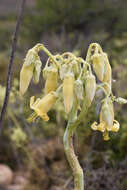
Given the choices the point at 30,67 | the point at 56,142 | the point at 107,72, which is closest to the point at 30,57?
the point at 30,67

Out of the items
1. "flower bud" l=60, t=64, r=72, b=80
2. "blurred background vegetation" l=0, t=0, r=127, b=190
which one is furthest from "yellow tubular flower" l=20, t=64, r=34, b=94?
"blurred background vegetation" l=0, t=0, r=127, b=190

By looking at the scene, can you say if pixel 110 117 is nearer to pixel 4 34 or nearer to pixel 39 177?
pixel 39 177

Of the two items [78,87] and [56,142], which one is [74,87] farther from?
[56,142]

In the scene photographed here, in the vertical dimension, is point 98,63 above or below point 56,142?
below

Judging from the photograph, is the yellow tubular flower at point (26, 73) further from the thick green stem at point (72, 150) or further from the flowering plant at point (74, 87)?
the thick green stem at point (72, 150)

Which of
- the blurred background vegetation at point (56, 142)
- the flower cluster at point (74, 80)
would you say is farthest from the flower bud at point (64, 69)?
the blurred background vegetation at point (56, 142)

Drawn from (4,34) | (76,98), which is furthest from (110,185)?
(4,34)

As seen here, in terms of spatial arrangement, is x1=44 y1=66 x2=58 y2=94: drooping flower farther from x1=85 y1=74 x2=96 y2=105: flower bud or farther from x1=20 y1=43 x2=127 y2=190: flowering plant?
x1=85 y1=74 x2=96 y2=105: flower bud

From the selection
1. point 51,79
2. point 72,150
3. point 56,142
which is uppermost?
point 56,142
